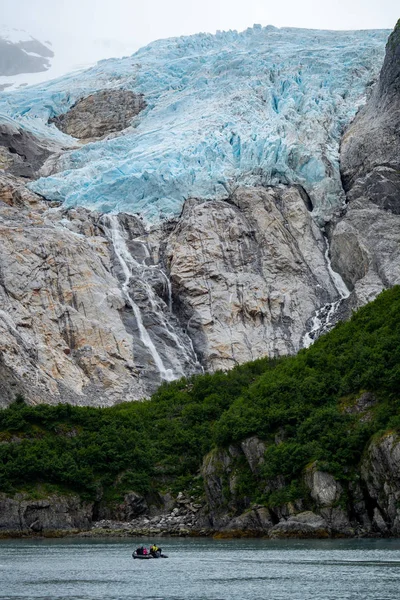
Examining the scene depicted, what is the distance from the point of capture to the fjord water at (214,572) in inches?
1401

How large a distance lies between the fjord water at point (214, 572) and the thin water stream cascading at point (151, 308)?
37964 mm

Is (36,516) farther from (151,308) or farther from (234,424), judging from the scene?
(151,308)

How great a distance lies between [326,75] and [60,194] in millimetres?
37718

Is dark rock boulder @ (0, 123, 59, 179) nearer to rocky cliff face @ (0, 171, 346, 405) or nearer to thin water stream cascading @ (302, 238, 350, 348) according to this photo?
rocky cliff face @ (0, 171, 346, 405)

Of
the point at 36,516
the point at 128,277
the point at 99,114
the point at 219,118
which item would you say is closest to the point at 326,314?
the point at 128,277

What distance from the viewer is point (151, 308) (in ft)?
320

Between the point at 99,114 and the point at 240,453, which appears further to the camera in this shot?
the point at 99,114

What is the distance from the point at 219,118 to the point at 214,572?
8250 cm

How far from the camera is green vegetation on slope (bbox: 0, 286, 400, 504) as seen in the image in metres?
56.5

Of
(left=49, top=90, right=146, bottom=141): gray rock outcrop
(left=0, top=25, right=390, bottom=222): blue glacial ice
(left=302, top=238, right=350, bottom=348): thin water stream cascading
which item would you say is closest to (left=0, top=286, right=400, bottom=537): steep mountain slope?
(left=302, top=238, right=350, bottom=348): thin water stream cascading

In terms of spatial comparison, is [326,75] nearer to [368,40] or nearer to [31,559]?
[368,40]

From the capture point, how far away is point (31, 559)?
160 feet

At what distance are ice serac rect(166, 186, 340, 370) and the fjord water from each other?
41480 mm

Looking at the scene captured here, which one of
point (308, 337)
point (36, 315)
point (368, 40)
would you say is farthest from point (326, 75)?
point (36, 315)
